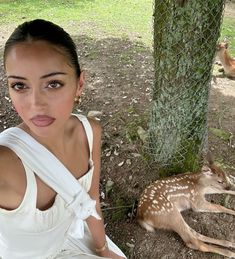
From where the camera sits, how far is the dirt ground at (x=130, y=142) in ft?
10.2

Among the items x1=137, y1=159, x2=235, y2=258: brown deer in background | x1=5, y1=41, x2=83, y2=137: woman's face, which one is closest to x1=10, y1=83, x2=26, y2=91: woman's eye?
x1=5, y1=41, x2=83, y2=137: woman's face

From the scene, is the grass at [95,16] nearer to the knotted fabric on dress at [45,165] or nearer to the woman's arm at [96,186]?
the woman's arm at [96,186]

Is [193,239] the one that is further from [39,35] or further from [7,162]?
[39,35]

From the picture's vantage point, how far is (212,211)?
3.33m

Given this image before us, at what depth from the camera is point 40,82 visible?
60.7 inches

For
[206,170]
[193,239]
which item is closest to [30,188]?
[193,239]

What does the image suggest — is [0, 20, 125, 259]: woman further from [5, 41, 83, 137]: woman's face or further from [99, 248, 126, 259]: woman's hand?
[99, 248, 126, 259]: woman's hand

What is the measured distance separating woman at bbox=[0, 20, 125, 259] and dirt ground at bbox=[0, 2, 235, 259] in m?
1.07

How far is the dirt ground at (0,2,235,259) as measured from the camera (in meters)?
3.10

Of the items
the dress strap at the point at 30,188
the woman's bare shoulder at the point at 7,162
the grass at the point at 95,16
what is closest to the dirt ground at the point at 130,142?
the grass at the point at 95,16

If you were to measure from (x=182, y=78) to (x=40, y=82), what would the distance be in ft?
5.69

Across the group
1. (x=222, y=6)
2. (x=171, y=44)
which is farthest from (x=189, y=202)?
(x=222, y=6)

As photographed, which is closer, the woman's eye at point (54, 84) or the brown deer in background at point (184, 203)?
the woman's eye at point (54, 84)

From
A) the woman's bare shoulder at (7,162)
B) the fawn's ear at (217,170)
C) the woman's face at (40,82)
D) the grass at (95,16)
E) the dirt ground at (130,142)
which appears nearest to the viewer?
the woman's face at (40,82)
